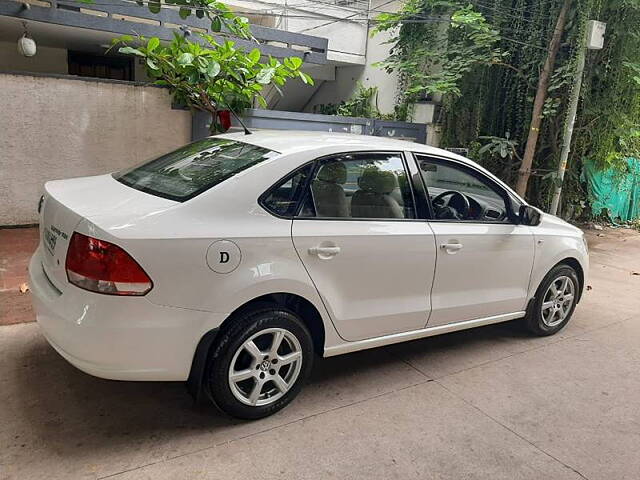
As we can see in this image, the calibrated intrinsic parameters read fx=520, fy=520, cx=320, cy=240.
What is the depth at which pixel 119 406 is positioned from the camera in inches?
119

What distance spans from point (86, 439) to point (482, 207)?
9.95 ft

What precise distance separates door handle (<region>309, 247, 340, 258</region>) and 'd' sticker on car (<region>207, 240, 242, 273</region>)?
457 millimetres

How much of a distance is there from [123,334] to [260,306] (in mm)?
728

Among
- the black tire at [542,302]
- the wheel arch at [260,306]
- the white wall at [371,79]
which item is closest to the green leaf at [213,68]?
the wheel arch at [260,306]

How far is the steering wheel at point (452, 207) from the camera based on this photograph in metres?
3.66

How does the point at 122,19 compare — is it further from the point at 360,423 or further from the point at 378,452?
the point at 378,452

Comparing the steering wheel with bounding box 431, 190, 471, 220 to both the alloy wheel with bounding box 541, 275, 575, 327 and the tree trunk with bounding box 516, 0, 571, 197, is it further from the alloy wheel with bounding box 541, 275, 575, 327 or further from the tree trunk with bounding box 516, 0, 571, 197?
the tree trunk with bounding box 516, 0, 571, 197

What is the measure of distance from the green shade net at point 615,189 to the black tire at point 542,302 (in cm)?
607

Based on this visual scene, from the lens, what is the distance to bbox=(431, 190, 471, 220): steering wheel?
12.0 feet

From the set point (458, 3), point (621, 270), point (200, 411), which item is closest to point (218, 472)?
point (200, 411)

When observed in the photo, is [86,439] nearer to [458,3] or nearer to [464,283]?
[464,283]

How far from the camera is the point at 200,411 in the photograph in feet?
9.95

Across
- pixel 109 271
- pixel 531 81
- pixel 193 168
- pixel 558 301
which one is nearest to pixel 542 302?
pixel 558 301

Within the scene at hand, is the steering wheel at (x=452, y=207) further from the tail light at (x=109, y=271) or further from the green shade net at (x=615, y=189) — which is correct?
the green shade net at (x=615, y=189)
